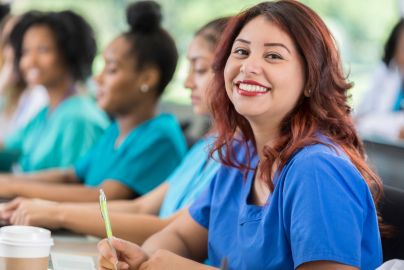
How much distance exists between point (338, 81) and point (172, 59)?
4.11 ft

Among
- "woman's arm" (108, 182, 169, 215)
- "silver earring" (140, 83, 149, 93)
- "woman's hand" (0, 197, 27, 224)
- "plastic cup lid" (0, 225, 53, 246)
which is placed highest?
"plastic cup lid" (0, 225, 53, 246)

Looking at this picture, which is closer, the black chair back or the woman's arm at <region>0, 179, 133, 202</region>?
the black chair back

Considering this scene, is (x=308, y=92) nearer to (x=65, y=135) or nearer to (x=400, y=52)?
(x=65, y=135)

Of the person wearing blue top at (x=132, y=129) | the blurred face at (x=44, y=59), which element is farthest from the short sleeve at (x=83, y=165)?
the blurred face at (x=44, y=59)

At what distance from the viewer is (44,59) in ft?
10.7

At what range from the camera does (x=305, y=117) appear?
153 centimetres

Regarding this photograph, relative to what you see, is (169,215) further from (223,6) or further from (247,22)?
(223,6)

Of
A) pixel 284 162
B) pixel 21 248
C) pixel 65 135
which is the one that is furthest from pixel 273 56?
pixel 65 135

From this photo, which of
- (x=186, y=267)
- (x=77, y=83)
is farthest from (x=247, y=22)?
(x=77, y=83)

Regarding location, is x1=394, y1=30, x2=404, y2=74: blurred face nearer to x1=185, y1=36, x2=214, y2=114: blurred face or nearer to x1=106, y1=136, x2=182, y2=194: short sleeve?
x1=106, y1=136, x2=182, y2=194: short sleeve

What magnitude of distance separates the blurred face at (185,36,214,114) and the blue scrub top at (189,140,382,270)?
65cm

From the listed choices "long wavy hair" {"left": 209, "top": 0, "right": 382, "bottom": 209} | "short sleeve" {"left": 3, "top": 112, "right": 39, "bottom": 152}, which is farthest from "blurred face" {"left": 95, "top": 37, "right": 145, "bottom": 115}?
"long wavy hair" {"left": 209, "top": 0, "right": 382, "bottom": 209}

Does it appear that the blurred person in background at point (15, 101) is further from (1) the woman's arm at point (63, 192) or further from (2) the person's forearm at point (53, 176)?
(1) the woman's arm at point (63, 192)

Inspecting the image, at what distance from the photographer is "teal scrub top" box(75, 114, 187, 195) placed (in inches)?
99.1
